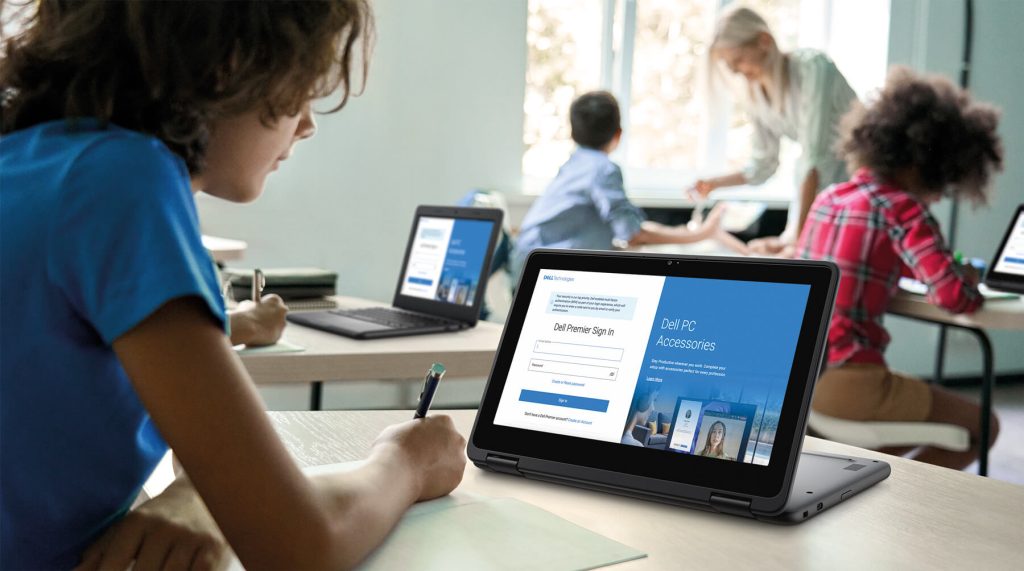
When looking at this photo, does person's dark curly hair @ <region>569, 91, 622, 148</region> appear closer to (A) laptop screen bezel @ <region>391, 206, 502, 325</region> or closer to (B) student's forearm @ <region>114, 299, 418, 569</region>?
(A) laptop screen bezel @ <region>391, 206, 502, 325</region>

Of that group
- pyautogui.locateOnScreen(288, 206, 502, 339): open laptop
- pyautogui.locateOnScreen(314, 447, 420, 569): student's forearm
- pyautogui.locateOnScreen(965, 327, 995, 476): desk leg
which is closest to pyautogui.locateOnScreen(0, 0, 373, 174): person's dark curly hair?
pyautogui.locateOnScreen(314, 447, 420, 569): student's forearm

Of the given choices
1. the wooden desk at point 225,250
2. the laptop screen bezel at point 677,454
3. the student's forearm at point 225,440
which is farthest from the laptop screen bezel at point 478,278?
the student's forearm at point 225,440

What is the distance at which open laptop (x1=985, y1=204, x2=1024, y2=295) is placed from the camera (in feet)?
11.3

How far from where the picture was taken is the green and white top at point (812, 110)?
3.94 m

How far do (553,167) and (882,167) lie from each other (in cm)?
204

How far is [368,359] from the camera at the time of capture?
1.93m

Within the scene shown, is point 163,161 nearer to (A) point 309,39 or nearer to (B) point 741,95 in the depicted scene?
(A) point 309,39

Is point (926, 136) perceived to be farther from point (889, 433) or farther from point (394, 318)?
point (394, 318)

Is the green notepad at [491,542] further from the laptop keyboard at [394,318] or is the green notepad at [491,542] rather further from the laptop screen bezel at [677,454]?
the laptop keyboard at [394,318]

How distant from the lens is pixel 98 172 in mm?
668

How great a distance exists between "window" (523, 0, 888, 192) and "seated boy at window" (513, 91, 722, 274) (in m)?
0.78

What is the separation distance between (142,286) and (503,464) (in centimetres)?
49

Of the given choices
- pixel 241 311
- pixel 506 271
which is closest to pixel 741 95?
pixel 506 271

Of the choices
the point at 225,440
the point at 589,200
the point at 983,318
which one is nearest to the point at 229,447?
the point at 225,440
